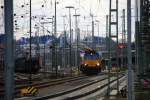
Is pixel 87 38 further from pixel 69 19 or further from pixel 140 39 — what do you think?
pixel 140 39

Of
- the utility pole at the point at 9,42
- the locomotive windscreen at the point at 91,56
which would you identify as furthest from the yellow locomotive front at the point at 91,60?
the utility pole at the point at 9,42

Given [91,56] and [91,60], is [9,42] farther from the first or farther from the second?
[91,60]

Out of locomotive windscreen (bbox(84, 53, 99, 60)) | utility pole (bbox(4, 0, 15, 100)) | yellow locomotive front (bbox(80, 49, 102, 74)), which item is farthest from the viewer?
locomotive windscreen (bbox(84, 53, 99, 60))

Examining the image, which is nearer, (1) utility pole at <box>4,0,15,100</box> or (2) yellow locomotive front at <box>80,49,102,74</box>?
(1) utility pole at <box>4,0,15,100</box>

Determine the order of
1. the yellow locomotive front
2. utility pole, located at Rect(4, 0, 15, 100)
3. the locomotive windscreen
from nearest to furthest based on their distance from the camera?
utility pole, located at Rect(4, 0, 15, 100)
the yellow locomotive front
the locomotive windscreen

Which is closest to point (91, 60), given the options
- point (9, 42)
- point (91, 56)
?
point (91, 56)

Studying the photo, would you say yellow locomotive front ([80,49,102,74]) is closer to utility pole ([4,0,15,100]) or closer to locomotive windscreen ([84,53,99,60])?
locomotive windscreen ([84,53,99,60])

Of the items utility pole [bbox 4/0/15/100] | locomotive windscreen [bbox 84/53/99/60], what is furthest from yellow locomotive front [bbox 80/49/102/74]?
utility pole [bbox 4/0/15/100]

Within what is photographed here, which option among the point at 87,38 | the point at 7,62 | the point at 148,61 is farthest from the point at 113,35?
the point at 87,38

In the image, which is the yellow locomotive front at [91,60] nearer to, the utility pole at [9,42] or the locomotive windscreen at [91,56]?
the locomotive windscreen at [91,56]

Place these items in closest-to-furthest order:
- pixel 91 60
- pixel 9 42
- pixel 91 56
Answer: pixel 9 42 < pixel 91 56 < pixel 91 60

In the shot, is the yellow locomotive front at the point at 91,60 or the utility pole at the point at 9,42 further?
the yellow locomotive front at the point at 91,60

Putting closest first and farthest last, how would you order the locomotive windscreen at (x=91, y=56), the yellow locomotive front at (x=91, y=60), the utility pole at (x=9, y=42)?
the utility pole at (x=9, y=42) → the yellow locomotive front at (x=91, y=60) → the locomotive windscreen at (x=91, y=56)

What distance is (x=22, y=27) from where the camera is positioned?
69.9 m
